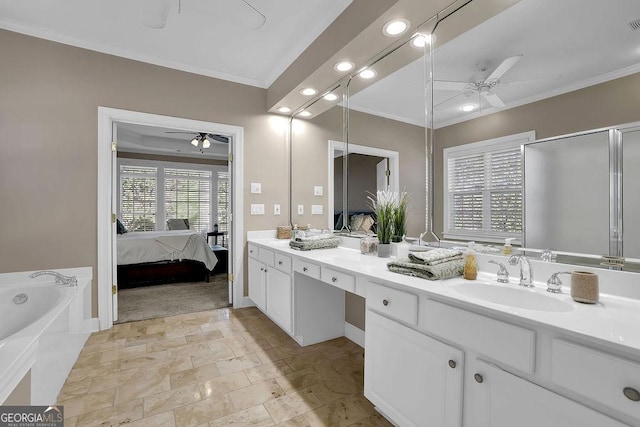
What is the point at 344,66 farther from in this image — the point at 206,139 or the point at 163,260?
the point at 163,260

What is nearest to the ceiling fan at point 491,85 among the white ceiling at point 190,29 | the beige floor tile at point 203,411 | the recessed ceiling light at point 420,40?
the recessed ceiling light at point 420,40

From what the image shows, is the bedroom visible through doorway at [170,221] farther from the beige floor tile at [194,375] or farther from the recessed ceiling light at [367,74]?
the recessed ceiling light at [367,74]

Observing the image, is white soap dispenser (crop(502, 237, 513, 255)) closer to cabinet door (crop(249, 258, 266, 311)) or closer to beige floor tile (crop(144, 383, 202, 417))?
beige floor tile (crop(144, 383, 202, 417))

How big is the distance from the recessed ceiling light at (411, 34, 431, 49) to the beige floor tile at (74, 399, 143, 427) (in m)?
2.77

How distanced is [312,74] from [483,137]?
1.56m

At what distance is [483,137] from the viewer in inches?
64.0

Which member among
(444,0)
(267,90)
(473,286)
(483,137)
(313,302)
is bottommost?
(313,302)

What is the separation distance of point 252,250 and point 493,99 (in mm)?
2550

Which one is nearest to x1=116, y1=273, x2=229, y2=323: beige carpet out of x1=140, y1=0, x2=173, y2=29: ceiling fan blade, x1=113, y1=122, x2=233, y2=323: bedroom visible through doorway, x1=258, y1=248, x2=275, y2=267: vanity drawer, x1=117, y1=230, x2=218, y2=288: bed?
x1=113, y1=122, x2=233, y2=323: bedroom visible through doorway

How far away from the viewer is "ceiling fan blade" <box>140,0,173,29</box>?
173 cm

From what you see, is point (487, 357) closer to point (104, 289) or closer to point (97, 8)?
point (104, 289)

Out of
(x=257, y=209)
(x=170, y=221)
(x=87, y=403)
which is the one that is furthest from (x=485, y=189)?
(x=170, y=221)

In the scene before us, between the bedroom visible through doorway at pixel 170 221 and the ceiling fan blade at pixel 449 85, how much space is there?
230 centimetres

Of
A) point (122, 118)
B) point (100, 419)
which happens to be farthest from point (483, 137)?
point (122, 118)
